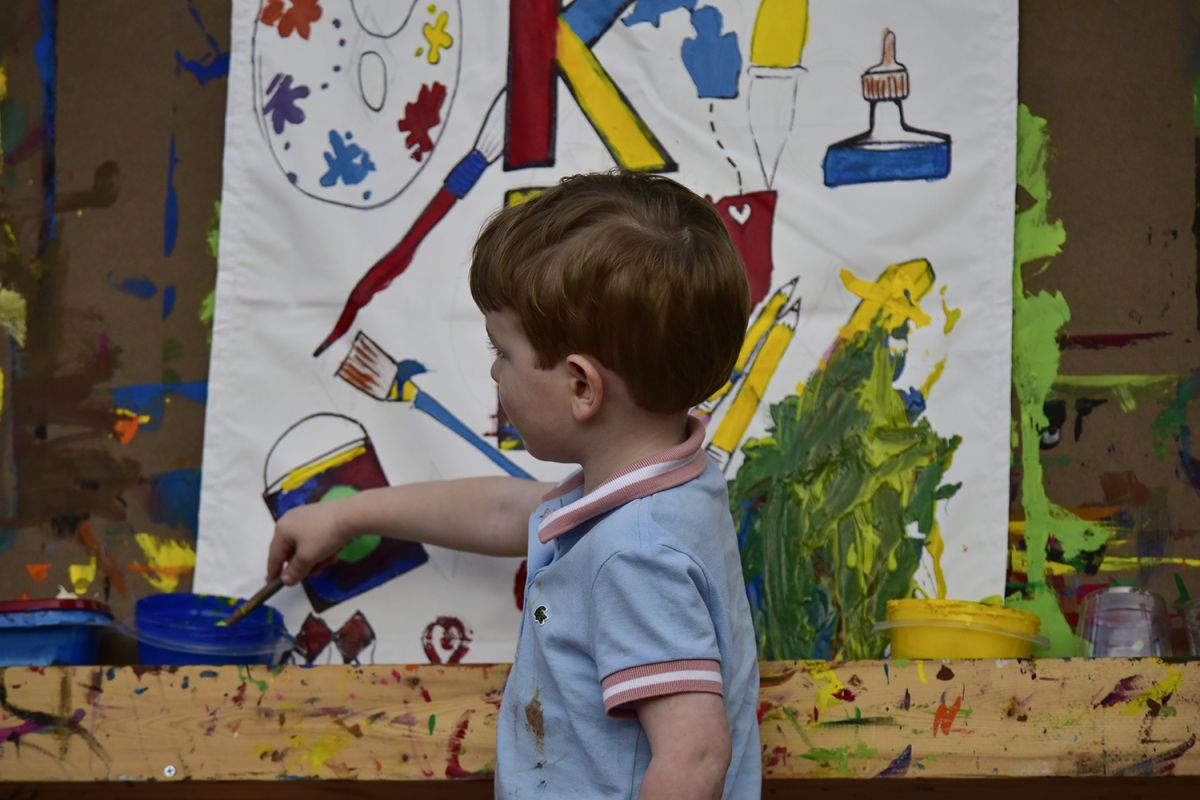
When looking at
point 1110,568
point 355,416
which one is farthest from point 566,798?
point 1110,568

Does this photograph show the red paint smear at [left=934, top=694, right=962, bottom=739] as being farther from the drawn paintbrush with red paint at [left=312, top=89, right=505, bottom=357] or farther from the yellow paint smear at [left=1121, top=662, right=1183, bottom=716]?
the drawn paintbrush with red paint at [left=312, top=89, right=505, bottom=357]

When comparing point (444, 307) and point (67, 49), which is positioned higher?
point (67, 49)

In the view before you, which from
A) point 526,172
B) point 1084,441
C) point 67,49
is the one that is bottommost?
point 1084,441

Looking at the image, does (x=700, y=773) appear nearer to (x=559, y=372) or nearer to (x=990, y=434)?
(x=559, y=372)

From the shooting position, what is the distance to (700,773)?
930mm

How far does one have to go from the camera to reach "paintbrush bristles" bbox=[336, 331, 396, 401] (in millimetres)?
1602

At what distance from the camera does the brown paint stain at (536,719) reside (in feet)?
3.42

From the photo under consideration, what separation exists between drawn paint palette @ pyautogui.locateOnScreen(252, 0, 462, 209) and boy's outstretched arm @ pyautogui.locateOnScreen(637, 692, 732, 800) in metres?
0.88

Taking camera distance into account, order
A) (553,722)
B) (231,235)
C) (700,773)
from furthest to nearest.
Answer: (231,235)
(553,722)
(700,773)

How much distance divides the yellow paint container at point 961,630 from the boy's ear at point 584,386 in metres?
0.51

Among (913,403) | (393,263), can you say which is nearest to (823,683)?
(913,403)

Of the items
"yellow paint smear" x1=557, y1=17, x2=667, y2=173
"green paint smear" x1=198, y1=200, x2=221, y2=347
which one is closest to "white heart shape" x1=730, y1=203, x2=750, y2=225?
"yellow paint smear" x1=557, y1=17, x2=667, y2=173

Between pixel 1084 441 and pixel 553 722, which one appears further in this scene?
pixel 1084 441

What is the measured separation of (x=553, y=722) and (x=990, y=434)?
0.73 m
